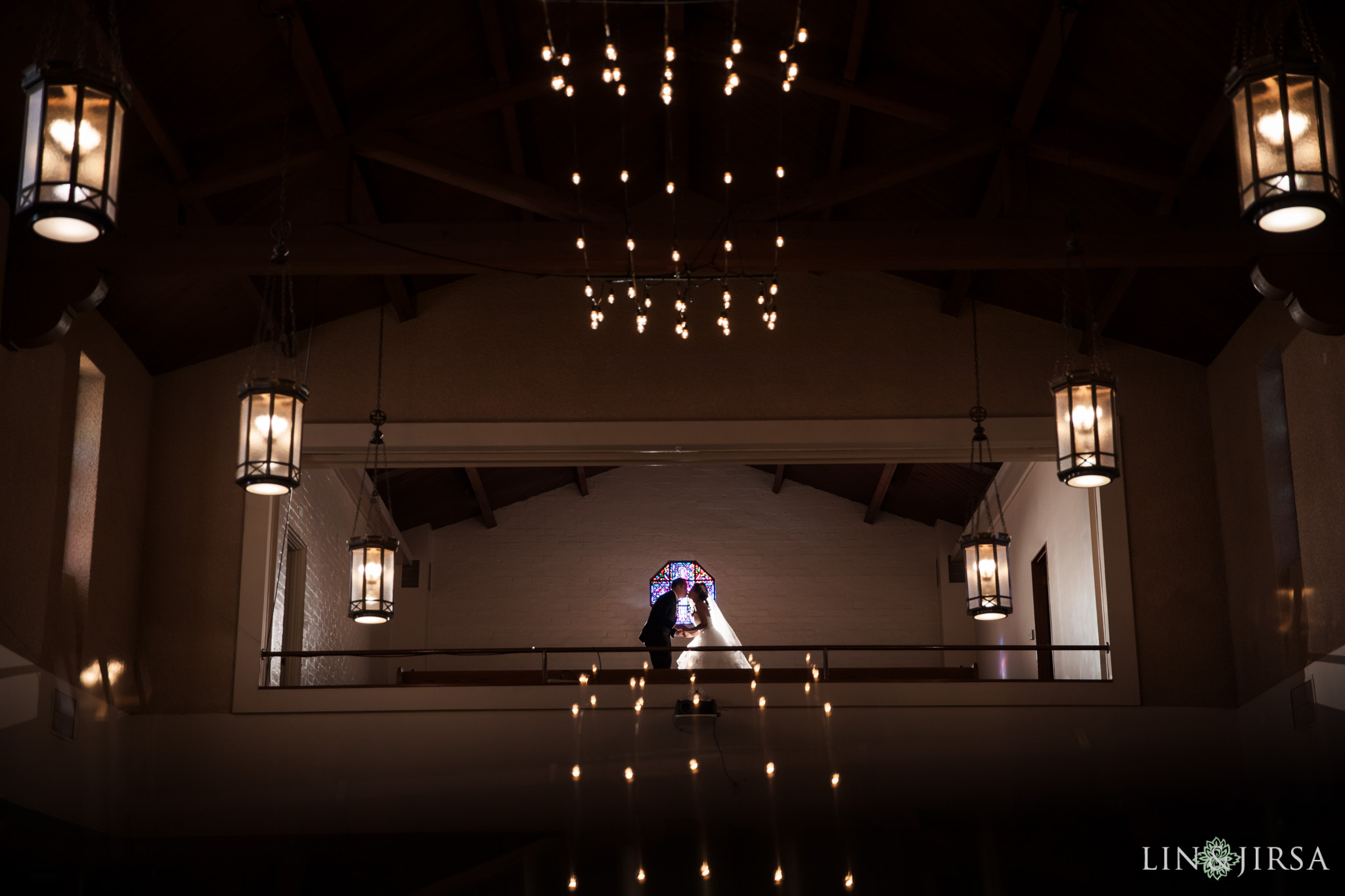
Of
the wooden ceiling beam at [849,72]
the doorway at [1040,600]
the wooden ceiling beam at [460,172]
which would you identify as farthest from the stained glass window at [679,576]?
the wooden ceiling beam at [460,172]

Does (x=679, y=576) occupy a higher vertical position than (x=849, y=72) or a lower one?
lower

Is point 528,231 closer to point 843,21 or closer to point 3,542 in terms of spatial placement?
point 843,21

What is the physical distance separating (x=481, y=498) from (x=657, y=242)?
7.86 m

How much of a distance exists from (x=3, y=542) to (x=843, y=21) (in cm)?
503

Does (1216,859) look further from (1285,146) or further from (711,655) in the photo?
(711,655)

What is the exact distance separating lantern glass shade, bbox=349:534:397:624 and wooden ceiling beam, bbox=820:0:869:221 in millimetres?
3398

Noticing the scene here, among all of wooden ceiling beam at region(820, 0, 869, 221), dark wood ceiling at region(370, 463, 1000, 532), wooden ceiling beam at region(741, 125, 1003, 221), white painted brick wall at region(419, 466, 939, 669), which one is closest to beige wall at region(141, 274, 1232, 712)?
wooden ceiling beam at region(820, 0, 869, 221)

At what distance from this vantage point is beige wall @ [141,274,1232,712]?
8.58 meters

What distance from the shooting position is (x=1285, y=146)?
3920 mm

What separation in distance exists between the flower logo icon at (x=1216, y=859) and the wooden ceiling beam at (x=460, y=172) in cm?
436

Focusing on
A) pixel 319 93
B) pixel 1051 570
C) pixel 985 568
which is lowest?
pixel 985 568

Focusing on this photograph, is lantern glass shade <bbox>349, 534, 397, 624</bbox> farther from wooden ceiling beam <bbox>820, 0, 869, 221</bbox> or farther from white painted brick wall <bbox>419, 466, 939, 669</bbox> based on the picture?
white painted brick wall <bbox>419, 466, 939, 669</bbox>

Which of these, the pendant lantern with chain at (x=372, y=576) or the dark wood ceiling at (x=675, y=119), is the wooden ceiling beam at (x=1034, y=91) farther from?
the pendant lantern with chain at (x=372, y=576)

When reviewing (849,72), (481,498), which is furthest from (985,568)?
(481,498)
